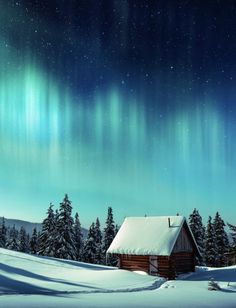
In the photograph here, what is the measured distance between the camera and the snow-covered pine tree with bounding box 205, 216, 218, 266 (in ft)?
173

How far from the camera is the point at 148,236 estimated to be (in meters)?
34.5

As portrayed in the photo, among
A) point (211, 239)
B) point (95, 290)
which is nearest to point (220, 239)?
point (211, 239)

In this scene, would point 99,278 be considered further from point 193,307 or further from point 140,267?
point 193,307

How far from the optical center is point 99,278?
2614cm

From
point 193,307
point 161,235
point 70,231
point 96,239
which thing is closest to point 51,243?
point 70,231

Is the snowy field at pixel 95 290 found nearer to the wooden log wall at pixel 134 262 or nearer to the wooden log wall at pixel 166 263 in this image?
the wooden log wall at pixel 166 263

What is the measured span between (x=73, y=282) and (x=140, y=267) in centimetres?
1130

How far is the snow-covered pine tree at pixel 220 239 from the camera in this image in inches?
2098

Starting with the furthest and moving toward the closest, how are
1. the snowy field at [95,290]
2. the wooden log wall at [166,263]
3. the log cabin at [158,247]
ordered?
the log cabin at [158,247] < the wooden log wall at [166,263] < the snowy field at [95,290]

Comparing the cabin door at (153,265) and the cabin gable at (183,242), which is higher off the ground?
the cabin gable at (183,242)

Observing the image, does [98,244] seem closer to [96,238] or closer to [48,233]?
[96,238]

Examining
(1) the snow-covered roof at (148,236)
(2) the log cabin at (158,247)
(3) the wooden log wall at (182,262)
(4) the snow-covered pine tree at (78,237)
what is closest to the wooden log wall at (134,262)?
(2) the log cabin at (158,247)

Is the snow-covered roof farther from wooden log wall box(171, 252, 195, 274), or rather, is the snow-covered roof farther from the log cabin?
wooden log wall box(171, 252, 195, 274)

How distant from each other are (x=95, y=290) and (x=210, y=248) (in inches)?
1451
